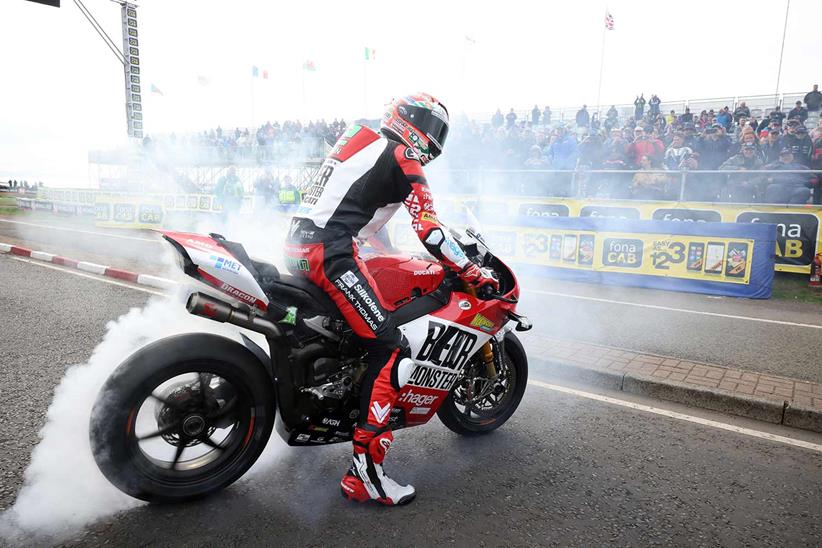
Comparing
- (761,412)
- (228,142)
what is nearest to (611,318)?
(761,412)

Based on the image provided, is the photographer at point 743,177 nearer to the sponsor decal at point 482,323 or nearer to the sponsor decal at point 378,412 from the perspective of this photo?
the sponsor decal at point 482,323

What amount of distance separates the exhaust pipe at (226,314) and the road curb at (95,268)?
5.78m

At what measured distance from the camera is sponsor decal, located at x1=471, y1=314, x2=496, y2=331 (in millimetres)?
3219

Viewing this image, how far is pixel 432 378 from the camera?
124 inches

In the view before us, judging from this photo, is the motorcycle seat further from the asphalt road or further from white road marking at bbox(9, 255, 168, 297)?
white road marking at bbox(9, 255, 168, 297)

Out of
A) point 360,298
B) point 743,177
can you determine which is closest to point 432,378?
point 360,298

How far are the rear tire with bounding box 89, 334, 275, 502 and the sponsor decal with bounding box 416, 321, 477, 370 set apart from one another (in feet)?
2.77

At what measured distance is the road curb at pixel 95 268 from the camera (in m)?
8.21

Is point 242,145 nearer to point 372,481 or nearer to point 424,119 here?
point 424,119

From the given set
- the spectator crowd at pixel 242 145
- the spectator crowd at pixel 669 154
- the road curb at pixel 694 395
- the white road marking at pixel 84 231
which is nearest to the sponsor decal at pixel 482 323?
the road curb at pixel 694 395

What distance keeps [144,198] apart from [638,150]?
11605 mm

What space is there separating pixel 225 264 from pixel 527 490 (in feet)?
6.35

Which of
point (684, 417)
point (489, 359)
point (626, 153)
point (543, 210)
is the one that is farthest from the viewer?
point (543, 210)

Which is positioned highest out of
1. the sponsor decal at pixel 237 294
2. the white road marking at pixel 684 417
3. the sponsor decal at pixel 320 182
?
the sponsor decal at pixel 320 182
